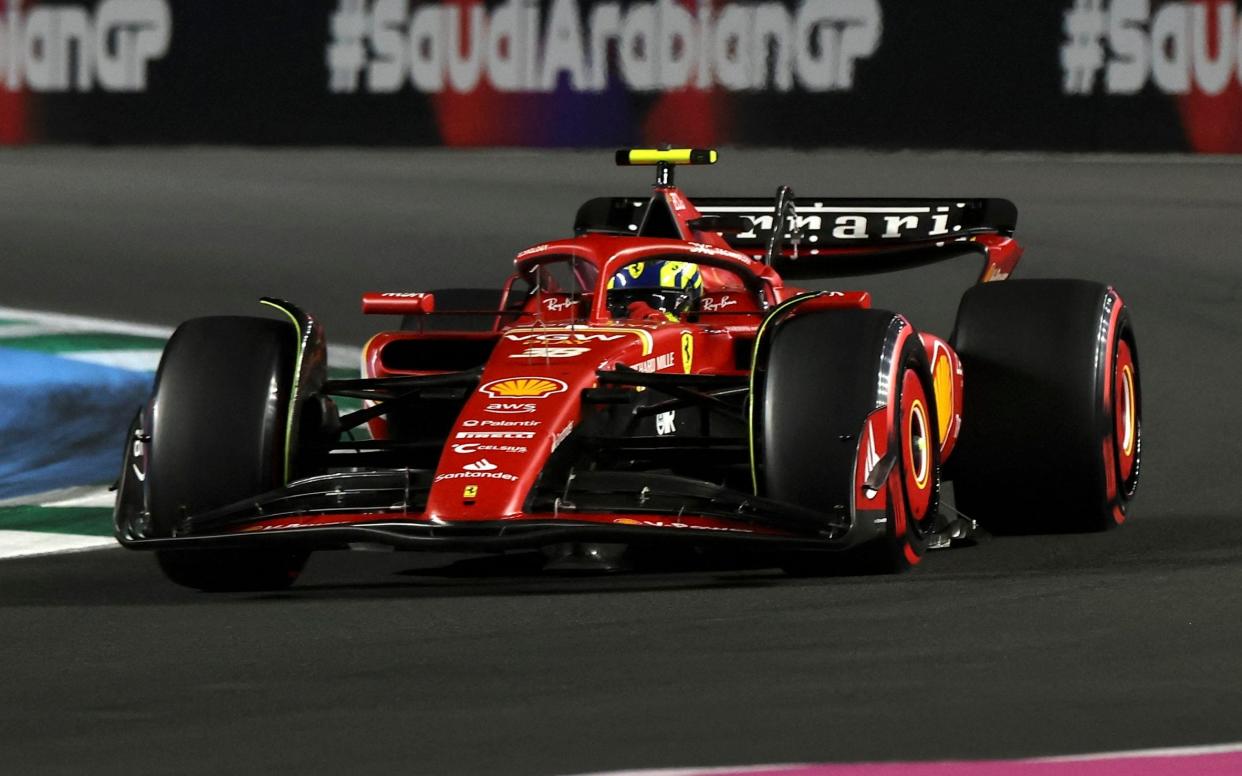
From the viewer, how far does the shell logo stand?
796 centimetres

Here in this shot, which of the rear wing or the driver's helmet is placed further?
the rear wing

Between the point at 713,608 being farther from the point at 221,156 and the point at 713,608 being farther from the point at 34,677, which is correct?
the point at 221,156

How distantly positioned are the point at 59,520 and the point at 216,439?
2.07 metres

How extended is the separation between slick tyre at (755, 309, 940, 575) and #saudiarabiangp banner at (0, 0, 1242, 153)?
43.5 feet

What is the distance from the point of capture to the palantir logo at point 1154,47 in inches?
822

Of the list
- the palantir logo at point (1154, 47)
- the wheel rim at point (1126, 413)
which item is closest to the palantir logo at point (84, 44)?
the palantir logo at point (1154, 47)

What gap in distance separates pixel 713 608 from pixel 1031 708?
1693 millimetres

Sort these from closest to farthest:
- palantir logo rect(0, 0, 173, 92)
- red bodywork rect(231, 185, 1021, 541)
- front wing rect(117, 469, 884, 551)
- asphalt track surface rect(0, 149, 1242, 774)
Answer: asphalt track surface rect(0, 149, 1242, 774), front wing rect(117, 469, 884, 551), red bodywork rect(231, 185, 1021, 541), palantir logo rect(0, 0, 173, 92)

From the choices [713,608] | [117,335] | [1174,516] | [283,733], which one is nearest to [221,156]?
[117,335]

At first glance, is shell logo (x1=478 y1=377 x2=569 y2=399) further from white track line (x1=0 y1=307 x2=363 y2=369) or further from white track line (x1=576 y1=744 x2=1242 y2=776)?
white track line (x1=0 y1=307 x2=363 y2=369)

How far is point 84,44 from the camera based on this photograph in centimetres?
2411

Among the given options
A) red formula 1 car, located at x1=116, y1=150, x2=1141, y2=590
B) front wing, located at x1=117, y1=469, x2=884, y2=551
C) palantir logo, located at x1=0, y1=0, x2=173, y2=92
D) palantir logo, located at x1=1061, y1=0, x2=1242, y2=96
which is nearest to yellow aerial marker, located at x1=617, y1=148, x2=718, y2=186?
red formula 1 car, located at x1=116, y1=150, x2=1141, y2=590

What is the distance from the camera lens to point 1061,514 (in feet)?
30.5

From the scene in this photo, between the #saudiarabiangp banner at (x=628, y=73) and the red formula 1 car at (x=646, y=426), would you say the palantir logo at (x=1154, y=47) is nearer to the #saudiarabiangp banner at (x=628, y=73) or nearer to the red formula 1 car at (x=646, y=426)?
the #saudiarabiangp banner at (x=628, y=73)
